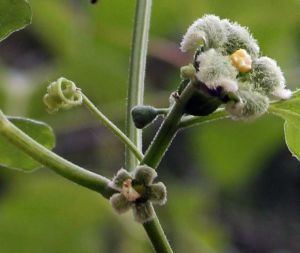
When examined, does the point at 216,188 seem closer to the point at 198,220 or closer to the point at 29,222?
the point at 198,220

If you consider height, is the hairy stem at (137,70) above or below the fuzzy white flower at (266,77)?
below

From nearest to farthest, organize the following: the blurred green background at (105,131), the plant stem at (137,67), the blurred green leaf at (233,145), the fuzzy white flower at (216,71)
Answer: the fuzzy white flower at (216,71), the plant stem at (137,67), the blurred green background at (105,131), the blurred green leaf at (233,145)

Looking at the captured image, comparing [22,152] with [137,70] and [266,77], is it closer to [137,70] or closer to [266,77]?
[137,70]

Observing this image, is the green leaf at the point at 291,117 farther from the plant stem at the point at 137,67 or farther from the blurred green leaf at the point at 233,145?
the blurred green leaf at the point at 233,145

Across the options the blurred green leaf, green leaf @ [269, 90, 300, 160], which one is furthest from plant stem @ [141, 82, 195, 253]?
the blurred green leaf

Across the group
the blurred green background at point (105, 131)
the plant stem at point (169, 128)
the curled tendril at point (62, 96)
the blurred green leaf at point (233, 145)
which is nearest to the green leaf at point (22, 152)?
the curled tendril at point (62, 96)

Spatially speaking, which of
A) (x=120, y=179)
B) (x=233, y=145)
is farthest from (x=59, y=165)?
(x=233, y=145)

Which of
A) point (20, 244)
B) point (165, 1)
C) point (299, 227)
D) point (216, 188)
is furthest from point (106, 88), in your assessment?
point (299, 227)
